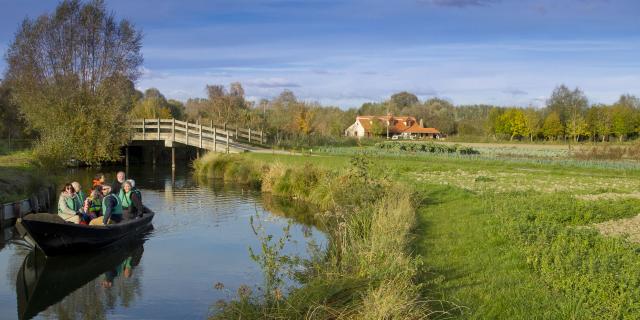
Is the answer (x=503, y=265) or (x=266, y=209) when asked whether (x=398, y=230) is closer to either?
(x=503, y=265)

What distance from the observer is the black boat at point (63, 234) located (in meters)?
12.7

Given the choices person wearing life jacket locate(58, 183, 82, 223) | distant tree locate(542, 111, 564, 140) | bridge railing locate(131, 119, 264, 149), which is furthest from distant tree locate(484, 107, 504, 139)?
person wearing life jacket locate(58, 183, 82, 223)

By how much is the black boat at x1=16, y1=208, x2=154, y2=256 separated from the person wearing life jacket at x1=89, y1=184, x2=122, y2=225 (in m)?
0.36

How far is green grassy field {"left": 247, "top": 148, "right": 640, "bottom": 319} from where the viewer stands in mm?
7320

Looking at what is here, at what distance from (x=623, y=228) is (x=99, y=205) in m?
12.3

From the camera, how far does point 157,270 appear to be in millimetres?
12789

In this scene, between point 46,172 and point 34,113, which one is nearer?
point 46,172

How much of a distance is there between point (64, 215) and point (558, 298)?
37.9ft

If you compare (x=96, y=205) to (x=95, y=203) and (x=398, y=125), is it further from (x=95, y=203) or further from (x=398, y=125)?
(x=398, y=125)

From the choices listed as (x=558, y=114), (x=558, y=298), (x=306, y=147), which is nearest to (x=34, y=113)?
(x=306, y=147)

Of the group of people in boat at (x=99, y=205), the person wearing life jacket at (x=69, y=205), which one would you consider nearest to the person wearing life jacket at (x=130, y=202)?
the group of people in boat at (x=99, y=205)

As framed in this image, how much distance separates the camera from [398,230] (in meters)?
10.9

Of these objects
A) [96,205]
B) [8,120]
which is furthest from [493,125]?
[96,205]

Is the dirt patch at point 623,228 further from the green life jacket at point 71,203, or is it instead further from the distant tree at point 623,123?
the distant tree at point 623,123
